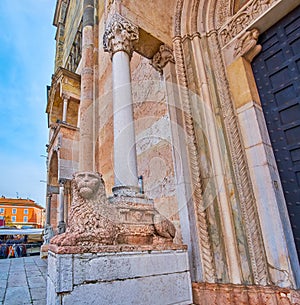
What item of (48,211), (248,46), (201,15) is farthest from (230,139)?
(48,211)

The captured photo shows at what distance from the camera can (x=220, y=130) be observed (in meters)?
2.80

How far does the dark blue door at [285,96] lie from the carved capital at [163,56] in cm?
131

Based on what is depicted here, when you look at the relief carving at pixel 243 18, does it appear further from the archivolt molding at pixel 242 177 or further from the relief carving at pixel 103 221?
the relief carving at pixel 103 221

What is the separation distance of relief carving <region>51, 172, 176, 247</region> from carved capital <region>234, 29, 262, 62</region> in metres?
2.30

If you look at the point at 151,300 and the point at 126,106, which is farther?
the point at 126,106

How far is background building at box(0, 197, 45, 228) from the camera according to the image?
40.0 meters

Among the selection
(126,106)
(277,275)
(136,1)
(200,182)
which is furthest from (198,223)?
(136,1)

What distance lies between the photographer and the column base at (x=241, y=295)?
1932 millimetres

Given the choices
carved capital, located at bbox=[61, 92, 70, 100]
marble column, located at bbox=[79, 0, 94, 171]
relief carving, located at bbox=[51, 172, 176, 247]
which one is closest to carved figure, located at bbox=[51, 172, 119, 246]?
relief carving, located at bbox=[51, 172, 176, 247]

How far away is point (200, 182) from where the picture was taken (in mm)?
2740

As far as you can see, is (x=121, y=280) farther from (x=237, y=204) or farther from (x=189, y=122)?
(x=189, y=122)

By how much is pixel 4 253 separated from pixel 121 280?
11.4 m

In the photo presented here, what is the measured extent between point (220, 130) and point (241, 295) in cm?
177

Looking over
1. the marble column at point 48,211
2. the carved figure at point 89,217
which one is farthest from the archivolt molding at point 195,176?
the marble column at point 48,211
